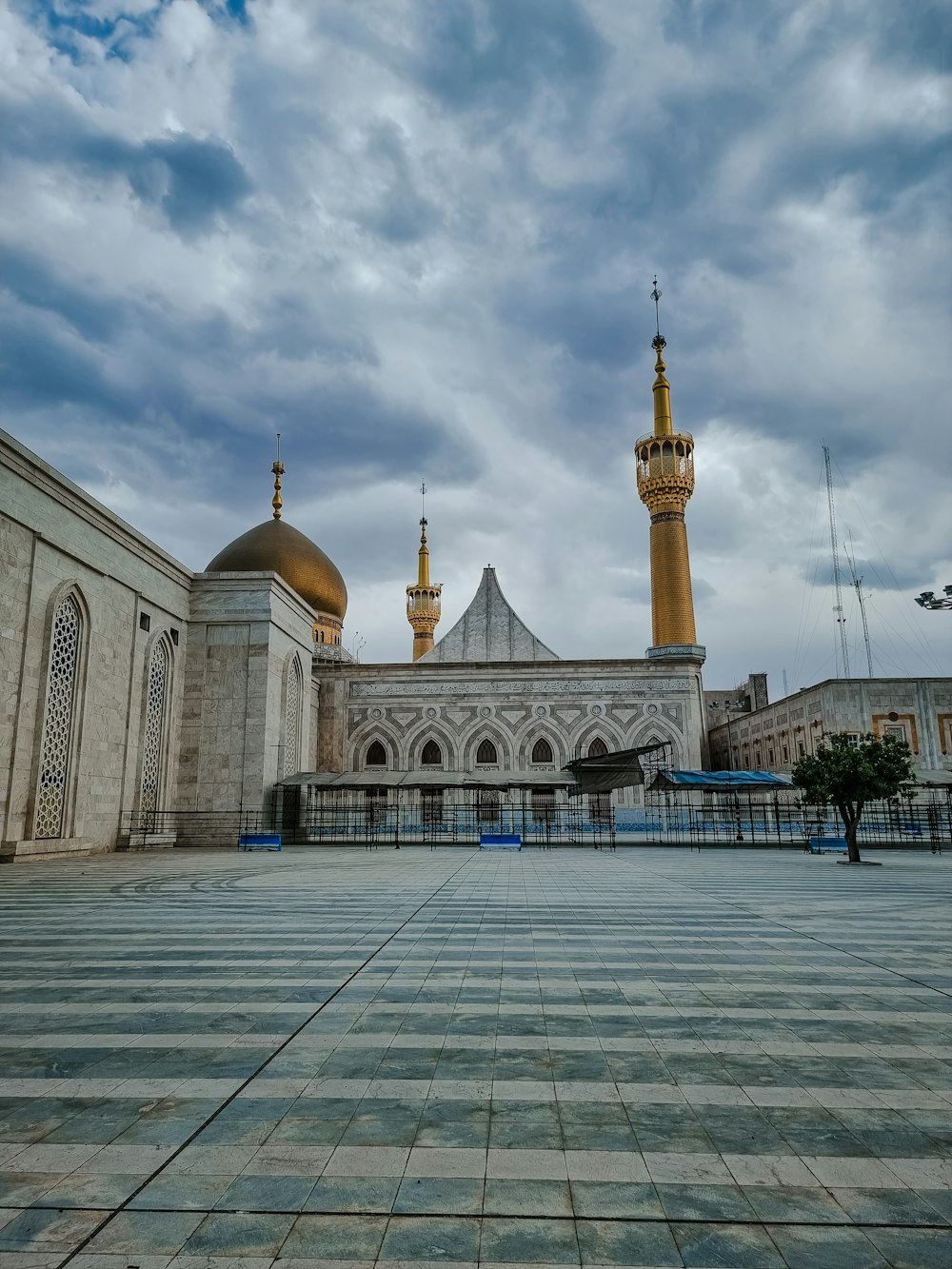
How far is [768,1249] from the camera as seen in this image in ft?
7.02

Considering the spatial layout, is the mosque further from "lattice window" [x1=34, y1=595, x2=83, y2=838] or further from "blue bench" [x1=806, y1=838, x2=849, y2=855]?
"blue bench" [x1=806, y1=838, x2=849, y2=855]

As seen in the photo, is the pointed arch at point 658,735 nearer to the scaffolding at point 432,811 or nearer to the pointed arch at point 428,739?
the scaffolding at point 432,811

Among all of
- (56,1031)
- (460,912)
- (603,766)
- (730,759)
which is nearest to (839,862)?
(603,766)

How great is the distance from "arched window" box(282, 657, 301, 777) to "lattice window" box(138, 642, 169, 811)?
4381mm

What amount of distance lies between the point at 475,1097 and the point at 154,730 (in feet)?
66.1

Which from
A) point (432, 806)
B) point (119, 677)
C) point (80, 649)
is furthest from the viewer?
point (432, 806)

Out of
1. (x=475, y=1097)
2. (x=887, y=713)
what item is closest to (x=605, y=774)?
(x=887, y=713)

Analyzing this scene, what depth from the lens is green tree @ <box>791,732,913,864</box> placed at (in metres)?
15.5

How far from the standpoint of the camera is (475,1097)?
127 inches

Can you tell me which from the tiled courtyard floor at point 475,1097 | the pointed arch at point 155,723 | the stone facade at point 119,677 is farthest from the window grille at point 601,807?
the tiled courtyard floor at point 475,1097

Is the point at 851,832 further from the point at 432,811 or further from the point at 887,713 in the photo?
the point at 432,811

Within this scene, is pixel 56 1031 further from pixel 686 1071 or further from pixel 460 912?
pixel 460 912

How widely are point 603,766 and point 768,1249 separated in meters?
22.2

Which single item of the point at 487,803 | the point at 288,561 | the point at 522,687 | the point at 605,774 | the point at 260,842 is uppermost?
the point at 288,561
